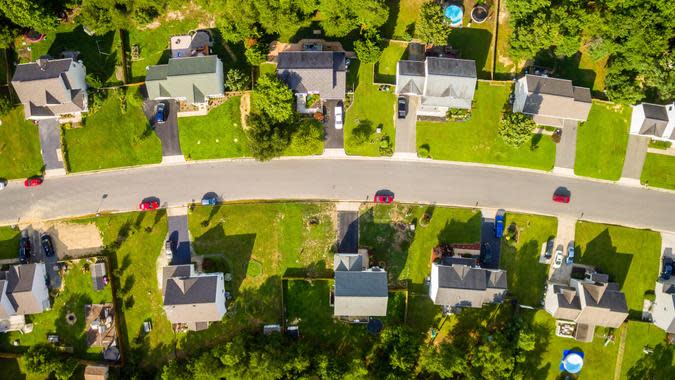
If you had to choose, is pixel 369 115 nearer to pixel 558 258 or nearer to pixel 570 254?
pixel 558 258

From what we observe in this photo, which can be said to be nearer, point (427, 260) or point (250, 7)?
point (250, 7)

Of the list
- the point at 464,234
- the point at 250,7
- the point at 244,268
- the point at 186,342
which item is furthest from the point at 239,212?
the point at 464,234

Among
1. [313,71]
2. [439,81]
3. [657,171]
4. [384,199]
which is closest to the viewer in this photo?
[313,71]

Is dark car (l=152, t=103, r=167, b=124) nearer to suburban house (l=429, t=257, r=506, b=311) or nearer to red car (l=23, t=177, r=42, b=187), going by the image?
red car (l=23, t=177, r=42, b=187)

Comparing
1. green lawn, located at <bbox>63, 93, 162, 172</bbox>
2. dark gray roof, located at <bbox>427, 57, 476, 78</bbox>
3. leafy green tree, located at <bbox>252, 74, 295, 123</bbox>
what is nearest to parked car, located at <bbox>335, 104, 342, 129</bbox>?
leafy green tree, located at <bbox>252, 74, 295, 123</bbox>

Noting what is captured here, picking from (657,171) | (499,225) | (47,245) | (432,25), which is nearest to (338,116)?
(432,25)

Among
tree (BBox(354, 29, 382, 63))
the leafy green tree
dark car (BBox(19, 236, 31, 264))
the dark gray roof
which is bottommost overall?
dark car (BBox(19, 236, 31, 264))

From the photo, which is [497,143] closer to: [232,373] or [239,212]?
[239,212]
